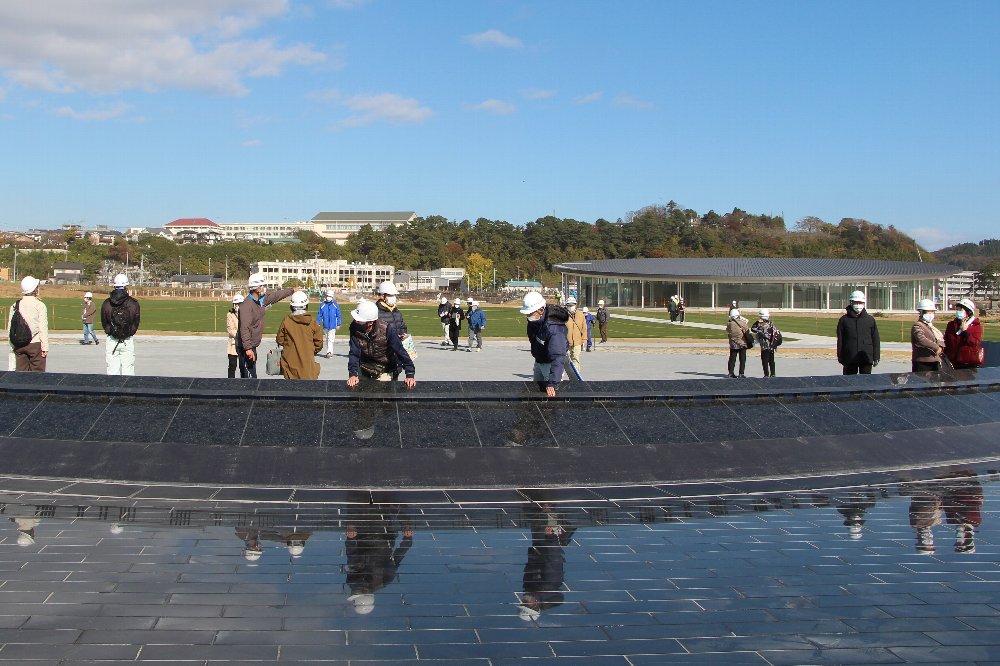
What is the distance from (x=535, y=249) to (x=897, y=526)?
173m

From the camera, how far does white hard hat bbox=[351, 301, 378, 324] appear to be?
866cm

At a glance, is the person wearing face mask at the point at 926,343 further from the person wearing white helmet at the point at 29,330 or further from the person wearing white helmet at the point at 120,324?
the person wearing white helmet at the point at 29,330

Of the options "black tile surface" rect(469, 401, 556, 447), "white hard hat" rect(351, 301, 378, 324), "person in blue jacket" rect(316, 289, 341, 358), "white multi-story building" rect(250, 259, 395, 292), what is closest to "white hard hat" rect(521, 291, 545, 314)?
"black tile surface" rect(469, 401, 556, 447)

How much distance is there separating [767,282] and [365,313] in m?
83.3

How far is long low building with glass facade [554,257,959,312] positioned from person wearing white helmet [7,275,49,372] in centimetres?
7653

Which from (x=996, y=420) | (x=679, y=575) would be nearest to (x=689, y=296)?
(x=996, y=420)

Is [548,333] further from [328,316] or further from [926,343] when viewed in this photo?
[328,316]

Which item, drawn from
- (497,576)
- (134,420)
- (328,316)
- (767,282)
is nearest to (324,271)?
(767,282)

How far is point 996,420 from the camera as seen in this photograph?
10.9 metres

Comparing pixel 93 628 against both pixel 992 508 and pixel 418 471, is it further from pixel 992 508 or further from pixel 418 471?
pixel 992 508

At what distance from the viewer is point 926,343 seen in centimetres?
1250

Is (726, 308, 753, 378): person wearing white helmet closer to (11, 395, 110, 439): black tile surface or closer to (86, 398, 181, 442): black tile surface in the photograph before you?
(86, 398, 181, 442): black tile surface

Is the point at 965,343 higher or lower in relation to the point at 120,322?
lower

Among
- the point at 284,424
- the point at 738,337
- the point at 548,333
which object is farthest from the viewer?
the point at 738,337
